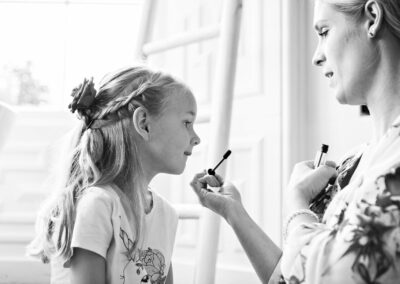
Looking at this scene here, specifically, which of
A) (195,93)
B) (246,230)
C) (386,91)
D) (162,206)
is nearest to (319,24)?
(386,91)

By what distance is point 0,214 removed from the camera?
105 inches

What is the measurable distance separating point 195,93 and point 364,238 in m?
1.62

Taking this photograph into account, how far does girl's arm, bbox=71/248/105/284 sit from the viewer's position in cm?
120

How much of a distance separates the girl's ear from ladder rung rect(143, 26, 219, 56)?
58cm

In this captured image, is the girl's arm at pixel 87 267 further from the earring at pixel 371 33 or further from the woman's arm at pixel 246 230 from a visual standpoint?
the earring at pixel 371 33

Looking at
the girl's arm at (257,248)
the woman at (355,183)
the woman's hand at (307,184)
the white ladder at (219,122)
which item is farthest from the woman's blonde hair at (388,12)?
the white ladder at (219,122)

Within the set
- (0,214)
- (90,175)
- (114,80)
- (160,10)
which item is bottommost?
(0,214)

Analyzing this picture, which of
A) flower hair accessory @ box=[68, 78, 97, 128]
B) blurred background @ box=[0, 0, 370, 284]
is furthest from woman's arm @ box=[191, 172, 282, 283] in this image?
blurred background @ box=[0, 0, 370, 284]

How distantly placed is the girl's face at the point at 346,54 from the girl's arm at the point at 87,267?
0.66 m

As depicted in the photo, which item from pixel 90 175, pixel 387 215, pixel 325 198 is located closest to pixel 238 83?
pixel 90 175

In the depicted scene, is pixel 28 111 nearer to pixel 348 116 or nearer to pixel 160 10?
pixel 160 10

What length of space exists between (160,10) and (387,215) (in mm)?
2031

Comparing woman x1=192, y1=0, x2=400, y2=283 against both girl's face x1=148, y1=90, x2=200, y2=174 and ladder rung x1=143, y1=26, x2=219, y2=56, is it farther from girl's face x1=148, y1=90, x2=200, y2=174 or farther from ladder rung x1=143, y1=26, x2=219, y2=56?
ladder rung x1=143, y1=26, x2=219, y2=56

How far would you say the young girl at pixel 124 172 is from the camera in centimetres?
125
